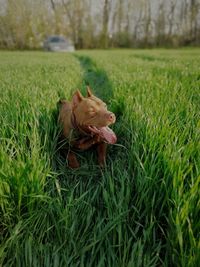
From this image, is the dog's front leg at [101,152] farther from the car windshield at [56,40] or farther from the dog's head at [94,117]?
the car windshield at [56,40]

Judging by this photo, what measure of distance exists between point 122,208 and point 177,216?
290mm

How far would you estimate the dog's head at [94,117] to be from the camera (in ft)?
5.81

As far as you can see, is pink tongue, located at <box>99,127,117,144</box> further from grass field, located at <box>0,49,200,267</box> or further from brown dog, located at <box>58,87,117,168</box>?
grass field, located at <box>0,49,200,267</box>

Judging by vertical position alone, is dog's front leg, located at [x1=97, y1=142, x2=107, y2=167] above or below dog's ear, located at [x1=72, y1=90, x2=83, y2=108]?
below

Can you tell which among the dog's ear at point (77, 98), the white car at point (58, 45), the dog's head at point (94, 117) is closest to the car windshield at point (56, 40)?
the white car at point (58, 45)

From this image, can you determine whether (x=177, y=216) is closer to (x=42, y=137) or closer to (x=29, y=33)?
(x=42, y=137)

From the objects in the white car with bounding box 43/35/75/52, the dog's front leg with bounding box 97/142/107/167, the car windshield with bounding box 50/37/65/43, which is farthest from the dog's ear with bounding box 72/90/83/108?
the car windshield with bounding box 50/37/65/43

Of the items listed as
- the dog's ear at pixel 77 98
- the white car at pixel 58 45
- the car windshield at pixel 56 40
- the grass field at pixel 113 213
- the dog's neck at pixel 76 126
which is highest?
the car windshield at pixel 56 40

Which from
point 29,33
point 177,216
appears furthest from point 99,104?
point 29,33

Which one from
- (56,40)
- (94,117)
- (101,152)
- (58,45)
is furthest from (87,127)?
(56,40)

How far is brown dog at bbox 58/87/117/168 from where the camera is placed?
5.87 ft

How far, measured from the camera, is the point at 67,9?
142 ft

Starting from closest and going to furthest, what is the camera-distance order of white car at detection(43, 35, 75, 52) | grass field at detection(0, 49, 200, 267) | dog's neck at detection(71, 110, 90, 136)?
grass field at detection(0, 49, 200, 267) → dog's neck at detection(71, 110, 90, 136) → white car at detection(43, 35, 75, 52)

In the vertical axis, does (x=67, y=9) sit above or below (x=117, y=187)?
above
